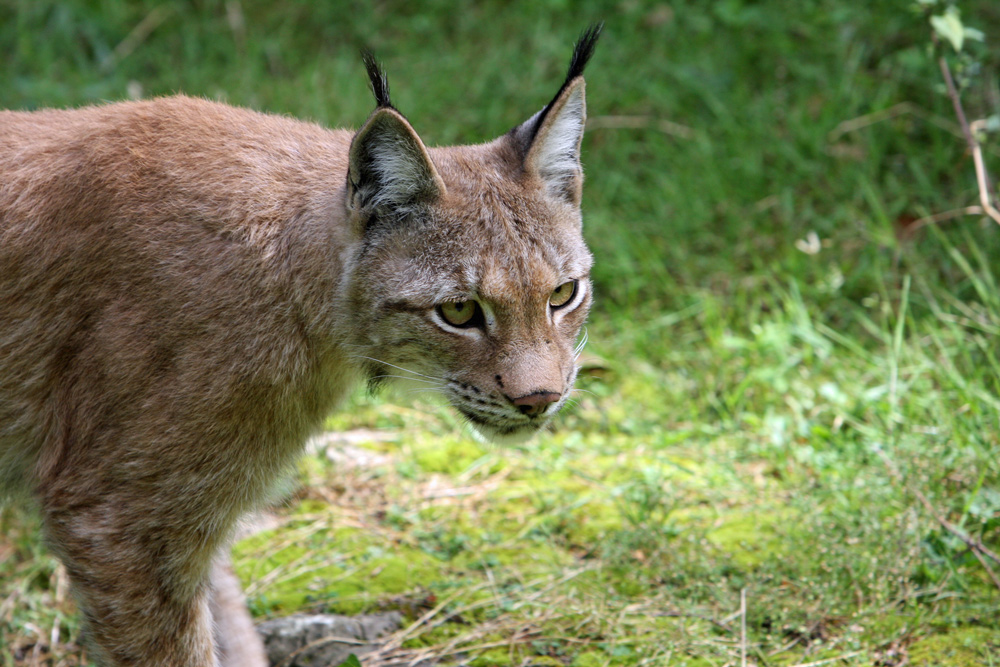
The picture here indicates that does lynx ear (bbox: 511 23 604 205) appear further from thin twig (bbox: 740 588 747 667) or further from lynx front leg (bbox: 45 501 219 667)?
lynx front leg (bbox: 45 501 219 667)

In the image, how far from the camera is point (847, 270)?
6.23 metres

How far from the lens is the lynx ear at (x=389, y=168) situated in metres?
3.34

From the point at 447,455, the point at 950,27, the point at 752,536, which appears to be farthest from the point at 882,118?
the point at 447,455

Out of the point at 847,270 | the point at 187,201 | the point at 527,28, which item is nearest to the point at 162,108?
the point at 187,201

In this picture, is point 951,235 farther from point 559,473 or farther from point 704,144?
point 559,473

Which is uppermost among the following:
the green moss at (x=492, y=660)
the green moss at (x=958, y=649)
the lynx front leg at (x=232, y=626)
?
the green moss at (x=958, y=649)

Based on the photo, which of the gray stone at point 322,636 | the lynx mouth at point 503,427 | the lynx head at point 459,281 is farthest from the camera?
Result: the gray stone at point 322,636

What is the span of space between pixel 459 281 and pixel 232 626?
5.74 feet

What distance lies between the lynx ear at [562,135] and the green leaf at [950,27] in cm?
195

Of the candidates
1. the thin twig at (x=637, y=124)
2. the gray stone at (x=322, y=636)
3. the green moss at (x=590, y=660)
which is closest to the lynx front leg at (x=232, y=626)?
the gray stone at (x=322, y=636)

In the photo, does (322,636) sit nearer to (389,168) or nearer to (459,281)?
(459,281)

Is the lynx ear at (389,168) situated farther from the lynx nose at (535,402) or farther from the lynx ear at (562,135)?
the lynx nose at (535,402)

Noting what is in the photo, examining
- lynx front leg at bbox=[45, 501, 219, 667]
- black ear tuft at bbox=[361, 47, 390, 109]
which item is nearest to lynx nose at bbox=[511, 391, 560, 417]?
black ear tuft at bbox=[361, 47, 390, 109]

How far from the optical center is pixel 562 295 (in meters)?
3.70
